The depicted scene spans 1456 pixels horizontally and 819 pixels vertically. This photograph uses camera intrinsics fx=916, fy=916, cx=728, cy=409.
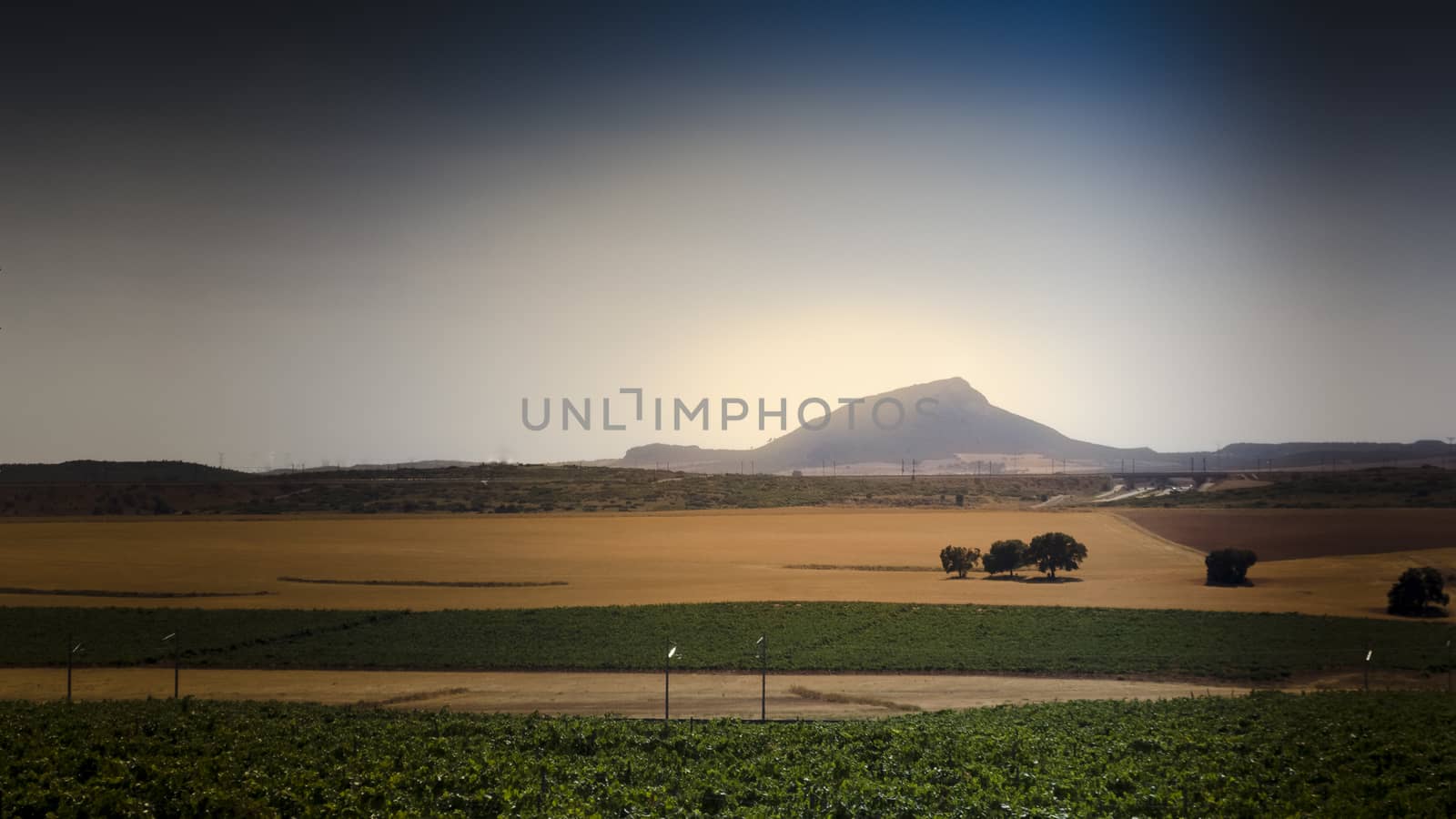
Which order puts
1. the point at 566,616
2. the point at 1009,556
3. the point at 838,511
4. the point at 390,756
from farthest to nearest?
the point at 838,511
the point at 1009,556
the point at 566,616
the point at 390,756

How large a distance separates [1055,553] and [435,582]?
4348 centimetres

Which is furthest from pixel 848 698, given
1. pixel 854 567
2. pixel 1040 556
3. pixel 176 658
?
pixel 1040 556

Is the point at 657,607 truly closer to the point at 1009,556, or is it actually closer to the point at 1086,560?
the point at 1009,556

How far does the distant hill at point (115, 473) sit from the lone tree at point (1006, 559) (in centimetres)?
11076

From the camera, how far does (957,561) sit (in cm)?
6656

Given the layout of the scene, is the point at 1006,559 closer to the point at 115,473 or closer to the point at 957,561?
the point at 957,561

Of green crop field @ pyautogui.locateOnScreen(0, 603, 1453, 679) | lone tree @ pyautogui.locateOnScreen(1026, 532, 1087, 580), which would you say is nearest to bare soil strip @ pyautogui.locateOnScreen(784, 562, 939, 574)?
lone tree @ pyautogui.locateOnScreen(1026, 532, 1087, 580)

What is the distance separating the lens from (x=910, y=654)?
38.3 meters

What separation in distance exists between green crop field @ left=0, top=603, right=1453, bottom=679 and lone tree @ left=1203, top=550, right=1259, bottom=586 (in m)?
13.3

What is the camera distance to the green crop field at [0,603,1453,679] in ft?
122

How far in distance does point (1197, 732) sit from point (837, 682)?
15.6 meters

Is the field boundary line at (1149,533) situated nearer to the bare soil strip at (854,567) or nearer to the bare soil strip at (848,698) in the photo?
the bare soil strip at (854,567)

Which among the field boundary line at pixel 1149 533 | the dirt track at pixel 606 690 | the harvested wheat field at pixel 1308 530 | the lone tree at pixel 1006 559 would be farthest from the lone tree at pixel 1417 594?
the dirt track at pixel 606 690

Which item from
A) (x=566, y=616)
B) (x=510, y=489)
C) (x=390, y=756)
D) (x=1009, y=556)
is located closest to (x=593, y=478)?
(x=510, y=489)
